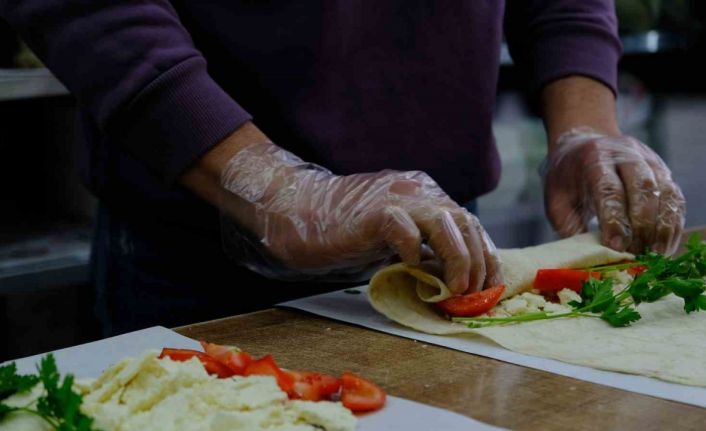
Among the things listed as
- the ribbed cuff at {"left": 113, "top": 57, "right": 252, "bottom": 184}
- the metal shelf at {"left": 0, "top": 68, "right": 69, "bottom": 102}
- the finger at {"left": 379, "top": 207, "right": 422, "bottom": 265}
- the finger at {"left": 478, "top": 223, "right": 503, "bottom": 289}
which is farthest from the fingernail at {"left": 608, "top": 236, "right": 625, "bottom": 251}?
the metal shelf at {"left": 0, "top": 68, "right": 69, "bottom": 102}

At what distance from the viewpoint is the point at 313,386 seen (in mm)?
1067

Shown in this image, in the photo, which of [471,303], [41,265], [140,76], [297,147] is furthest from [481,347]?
[41,265]

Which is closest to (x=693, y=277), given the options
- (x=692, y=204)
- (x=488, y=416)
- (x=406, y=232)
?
(x=406, y=232)

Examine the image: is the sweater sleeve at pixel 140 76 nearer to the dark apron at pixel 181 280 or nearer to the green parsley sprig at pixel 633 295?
the dark apron at pixel 181 280

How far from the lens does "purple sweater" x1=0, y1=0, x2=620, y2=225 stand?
58.8 inches

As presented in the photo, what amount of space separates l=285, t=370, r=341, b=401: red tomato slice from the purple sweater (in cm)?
50

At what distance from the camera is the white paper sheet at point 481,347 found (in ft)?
3.68

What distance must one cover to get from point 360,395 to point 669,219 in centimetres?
88

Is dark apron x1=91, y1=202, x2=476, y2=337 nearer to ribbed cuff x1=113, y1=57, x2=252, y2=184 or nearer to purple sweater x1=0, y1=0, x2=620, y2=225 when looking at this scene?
purple sweater x1=0, y1=0, x2=620, y2=225

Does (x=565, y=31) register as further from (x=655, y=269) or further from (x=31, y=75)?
(x=31, y=75)

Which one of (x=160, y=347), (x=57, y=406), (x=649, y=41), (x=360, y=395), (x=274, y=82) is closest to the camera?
(x=57, y=406)

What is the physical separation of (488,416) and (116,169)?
888 millimetres

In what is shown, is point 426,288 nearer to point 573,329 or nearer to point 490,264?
point 490,264

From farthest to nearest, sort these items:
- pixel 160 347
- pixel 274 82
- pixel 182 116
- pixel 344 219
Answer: pixel 274 82, pixel 182 116, pixel 344 219, pixel 160 347
